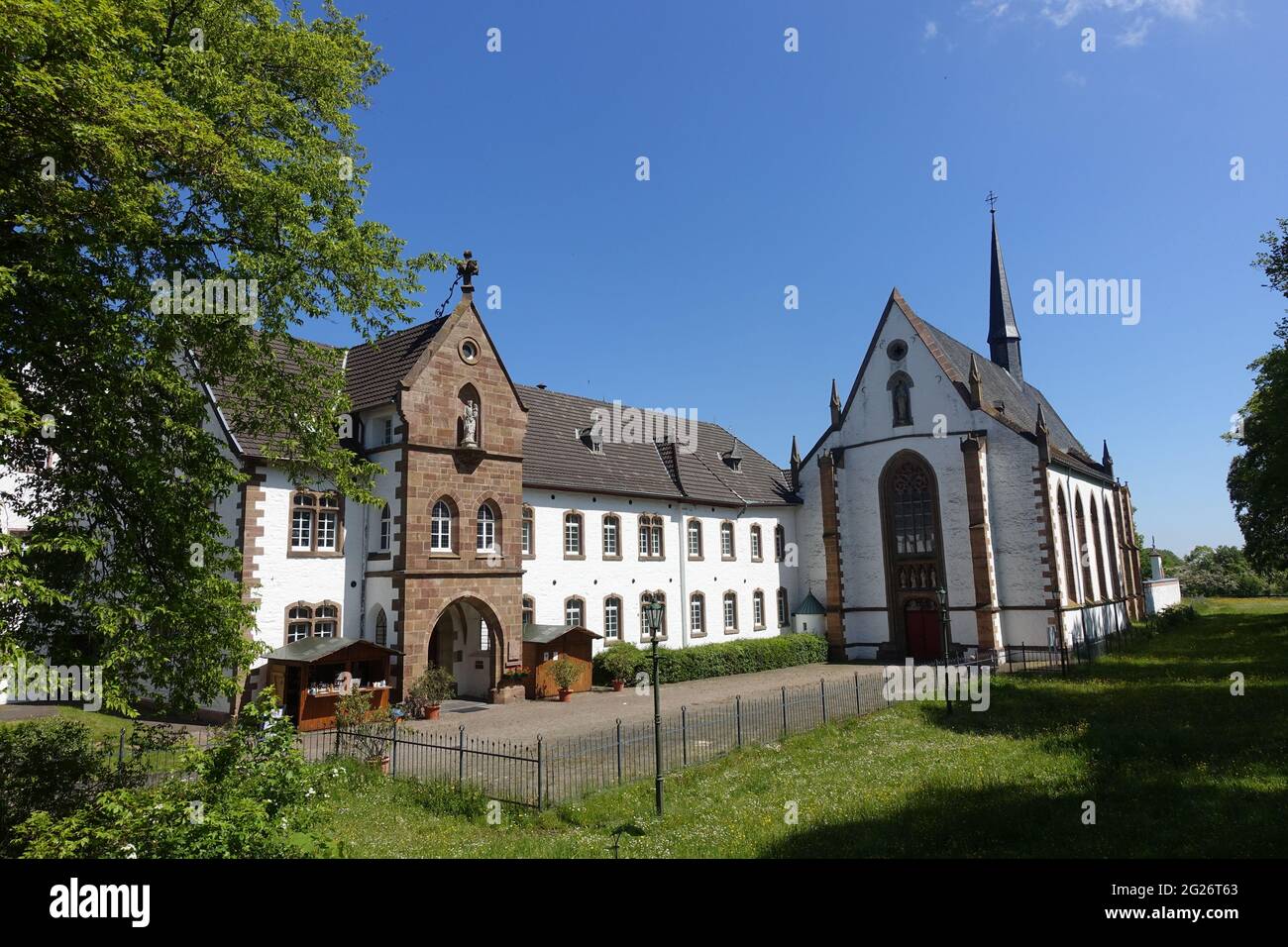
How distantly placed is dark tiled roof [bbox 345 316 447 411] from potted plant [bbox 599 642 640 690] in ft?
40.0

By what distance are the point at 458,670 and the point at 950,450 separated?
77.0ft

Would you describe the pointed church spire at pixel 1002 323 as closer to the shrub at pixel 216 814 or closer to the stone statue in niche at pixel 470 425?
the stone statue in niche at pixel 470 425

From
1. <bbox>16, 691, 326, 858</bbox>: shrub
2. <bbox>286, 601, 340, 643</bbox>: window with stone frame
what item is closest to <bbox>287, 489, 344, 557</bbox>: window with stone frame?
<bbox>286, 601, 340, 643</bbox>: window with stone frame

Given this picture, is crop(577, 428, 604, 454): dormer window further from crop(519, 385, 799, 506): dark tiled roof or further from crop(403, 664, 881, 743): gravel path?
crop(403, 664, 881, 743): gravel path

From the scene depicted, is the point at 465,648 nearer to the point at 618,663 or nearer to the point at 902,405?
the point at 618,663

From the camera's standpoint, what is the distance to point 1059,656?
3025 centimetres

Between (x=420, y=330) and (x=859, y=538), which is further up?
(x=420, y=330)

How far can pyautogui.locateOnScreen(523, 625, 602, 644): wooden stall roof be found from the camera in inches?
1018

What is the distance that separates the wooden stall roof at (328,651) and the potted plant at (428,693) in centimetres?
115

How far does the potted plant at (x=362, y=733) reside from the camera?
14875mm

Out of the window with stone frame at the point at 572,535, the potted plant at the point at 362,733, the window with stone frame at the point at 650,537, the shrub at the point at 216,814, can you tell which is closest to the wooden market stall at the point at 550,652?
the window with stone frame at the point at 572,535

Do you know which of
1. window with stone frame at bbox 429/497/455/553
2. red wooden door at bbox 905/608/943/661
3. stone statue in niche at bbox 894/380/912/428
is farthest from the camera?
stone statue in niche at bbox 894/380/912/428
